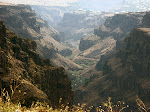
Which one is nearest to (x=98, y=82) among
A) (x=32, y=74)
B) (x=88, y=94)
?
(x=88, y=94)

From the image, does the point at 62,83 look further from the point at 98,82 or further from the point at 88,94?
the point at 98,82

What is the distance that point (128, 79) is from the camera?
413 feet

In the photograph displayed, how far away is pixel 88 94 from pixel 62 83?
94662 mm

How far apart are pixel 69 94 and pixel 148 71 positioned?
82.5 metres

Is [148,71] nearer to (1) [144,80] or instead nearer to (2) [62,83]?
(1) [144,80]

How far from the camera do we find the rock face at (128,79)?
115 m

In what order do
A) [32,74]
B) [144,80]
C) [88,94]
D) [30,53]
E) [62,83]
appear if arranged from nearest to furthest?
[32,74], [62,83], [30,53], [144,80], [88,94]

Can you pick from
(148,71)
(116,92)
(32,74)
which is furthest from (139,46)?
(32,74)

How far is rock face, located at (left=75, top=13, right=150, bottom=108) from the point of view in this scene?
114625mm

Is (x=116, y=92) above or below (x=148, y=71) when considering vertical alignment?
below

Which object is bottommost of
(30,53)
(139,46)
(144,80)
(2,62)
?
(144,80)

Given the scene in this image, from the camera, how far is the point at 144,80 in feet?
376

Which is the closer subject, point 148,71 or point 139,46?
point 148,71

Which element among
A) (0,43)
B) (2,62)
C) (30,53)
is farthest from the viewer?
(30,53)
